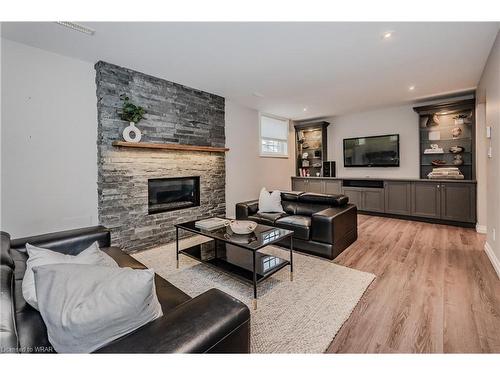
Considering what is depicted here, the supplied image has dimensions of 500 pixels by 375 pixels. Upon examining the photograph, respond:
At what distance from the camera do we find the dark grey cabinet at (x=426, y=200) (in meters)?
4.57

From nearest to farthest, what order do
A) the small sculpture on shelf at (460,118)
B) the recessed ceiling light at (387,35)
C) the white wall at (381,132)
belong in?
the recessed ceiling light at (387,35) → the small sculpture on shelf at (460,118) → the white wall at (381,132)

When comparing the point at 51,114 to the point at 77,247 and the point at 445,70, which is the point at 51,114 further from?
the point at 445,70

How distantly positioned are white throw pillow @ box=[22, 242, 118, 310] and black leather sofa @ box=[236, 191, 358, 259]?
2209mm

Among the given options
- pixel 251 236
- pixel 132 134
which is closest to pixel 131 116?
pixel 132 134

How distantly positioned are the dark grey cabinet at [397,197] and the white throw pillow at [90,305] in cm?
533

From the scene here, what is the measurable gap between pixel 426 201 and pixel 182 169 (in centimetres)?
464

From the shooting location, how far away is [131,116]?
3209 millimetres

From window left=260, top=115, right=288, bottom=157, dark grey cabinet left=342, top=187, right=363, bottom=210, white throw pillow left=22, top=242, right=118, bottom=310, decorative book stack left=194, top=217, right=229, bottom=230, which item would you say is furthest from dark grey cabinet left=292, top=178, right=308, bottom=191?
white throw pillow left=22, top=242, right=118, bottom=310

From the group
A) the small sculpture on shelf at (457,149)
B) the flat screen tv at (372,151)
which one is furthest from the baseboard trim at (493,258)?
the flat screen tv at (372,151)

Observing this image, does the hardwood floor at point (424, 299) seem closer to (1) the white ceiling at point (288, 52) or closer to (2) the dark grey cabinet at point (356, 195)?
(2) the dark grey cabinet at point (356, 195)

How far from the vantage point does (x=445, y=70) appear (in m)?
3.36

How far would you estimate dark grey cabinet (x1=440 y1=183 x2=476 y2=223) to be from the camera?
421 centimetres

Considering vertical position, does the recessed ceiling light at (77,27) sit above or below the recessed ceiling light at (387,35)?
above

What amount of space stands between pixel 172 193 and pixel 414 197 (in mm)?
4643
